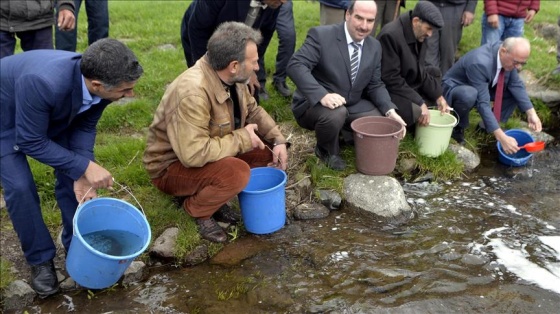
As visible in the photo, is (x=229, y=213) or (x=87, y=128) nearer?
(x=87, y=128)

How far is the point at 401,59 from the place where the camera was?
18.0 ft

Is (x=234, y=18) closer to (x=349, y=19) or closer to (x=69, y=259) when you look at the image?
(x=349, y=19)

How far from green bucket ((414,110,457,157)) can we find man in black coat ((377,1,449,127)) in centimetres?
9

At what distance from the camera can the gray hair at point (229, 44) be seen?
147 inches

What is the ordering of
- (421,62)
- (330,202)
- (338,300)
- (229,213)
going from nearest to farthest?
(338,300)
(229,213)
(330,202)
(421,62)

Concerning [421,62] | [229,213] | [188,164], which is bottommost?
[229,213]

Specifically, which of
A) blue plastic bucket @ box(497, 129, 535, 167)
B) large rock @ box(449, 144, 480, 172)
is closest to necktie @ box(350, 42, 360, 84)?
large rock @ box(449, 144, 480, 172)

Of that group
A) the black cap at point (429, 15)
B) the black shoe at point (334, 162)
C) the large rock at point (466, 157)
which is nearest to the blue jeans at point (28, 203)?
the black shoe at point (334, 162)

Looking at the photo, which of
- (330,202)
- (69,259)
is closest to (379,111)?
(330,202)

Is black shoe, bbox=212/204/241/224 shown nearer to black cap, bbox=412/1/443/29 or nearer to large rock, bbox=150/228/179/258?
large rock, bbox=150/228/179/258

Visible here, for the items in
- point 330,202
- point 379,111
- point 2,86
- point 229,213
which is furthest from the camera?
point 379,111

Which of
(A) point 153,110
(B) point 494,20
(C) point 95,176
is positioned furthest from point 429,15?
(C) point 95,176

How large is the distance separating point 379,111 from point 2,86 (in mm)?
3303

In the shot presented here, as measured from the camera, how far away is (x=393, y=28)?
17.9 ft
